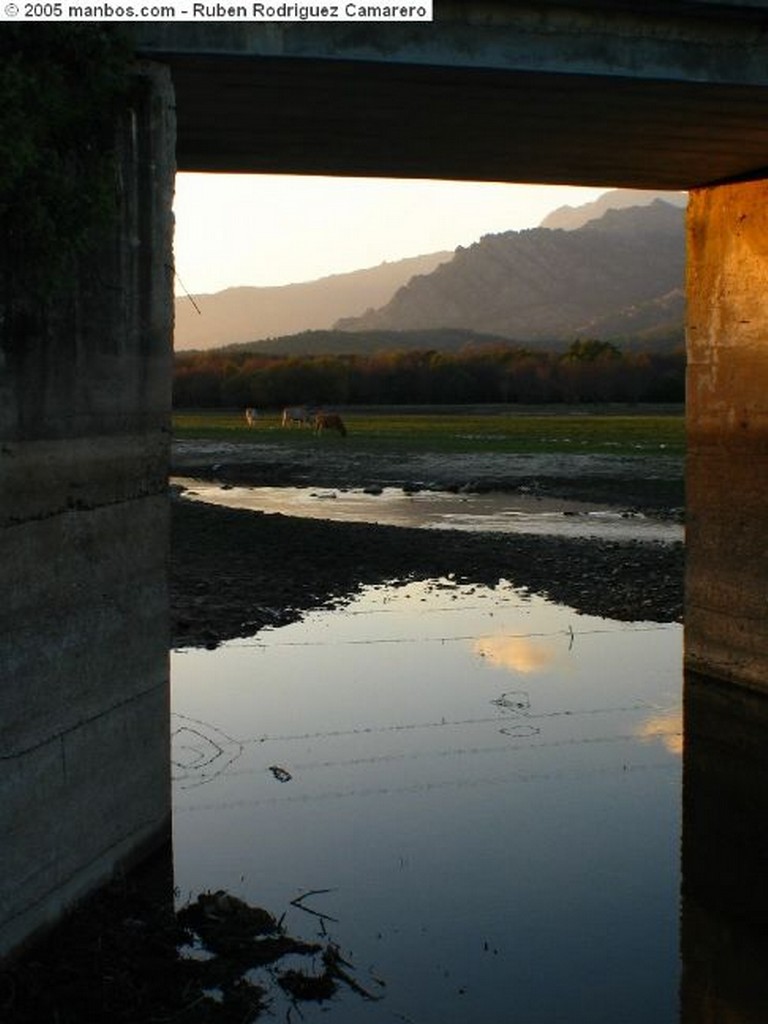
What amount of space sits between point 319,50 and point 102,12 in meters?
1.95

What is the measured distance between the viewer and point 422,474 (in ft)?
152

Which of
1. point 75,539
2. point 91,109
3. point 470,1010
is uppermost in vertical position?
point 91,109

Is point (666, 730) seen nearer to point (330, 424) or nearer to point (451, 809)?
point (451, 809)

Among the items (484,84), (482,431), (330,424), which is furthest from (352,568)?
(330,424)

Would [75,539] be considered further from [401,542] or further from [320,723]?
[401,542]

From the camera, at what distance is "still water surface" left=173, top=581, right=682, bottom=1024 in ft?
29.5

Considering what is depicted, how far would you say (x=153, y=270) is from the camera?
10.1 metres

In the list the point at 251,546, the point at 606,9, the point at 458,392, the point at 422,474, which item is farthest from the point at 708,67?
the point at 458,392

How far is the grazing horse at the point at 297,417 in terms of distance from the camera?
74.2 metres

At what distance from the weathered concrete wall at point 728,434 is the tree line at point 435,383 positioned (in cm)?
6965

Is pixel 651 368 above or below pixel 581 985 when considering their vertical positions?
above

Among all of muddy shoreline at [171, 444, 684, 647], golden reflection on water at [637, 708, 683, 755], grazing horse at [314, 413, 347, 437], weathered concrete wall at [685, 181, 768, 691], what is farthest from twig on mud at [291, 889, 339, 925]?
grazing horse at [314, 413, 347, 437]

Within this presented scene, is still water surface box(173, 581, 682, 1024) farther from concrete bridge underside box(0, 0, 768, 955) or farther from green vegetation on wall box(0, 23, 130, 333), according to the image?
green vegetation on wall box(0, 23, 130, 333)

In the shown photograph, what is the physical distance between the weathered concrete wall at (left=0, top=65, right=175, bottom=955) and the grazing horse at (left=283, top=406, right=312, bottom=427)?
209 feet
